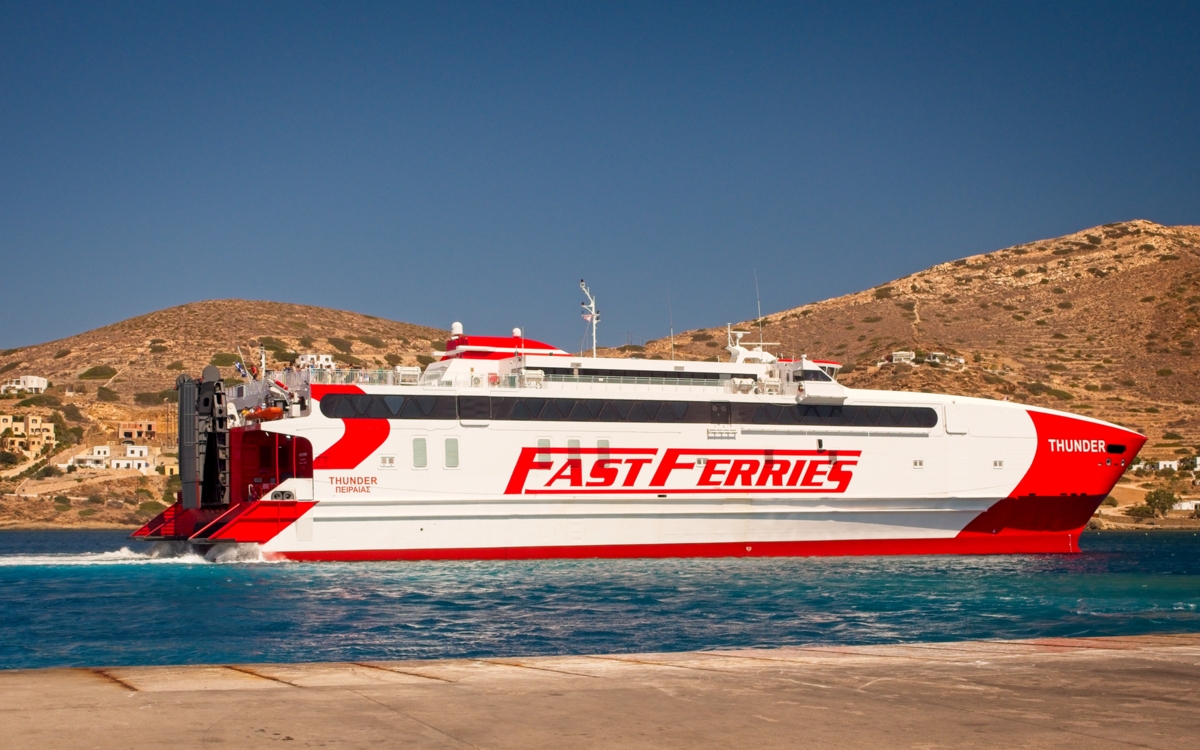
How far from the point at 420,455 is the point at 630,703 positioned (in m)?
22.2

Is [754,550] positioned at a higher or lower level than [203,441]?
lower

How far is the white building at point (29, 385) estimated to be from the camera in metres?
91.2

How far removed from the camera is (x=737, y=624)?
19531 millimetres

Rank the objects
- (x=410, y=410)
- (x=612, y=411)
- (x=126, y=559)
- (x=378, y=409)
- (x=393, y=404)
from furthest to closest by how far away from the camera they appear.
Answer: (x=612, y=411)
(x=126, y=559)
(x=410, y=410)
(x=393, y=404)
(x=378, y=409)

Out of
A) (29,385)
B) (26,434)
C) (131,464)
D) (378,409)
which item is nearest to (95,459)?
(131,464)

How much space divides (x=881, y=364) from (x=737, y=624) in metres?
61.9

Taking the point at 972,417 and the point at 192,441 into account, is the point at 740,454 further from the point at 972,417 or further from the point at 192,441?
the point at 192,441

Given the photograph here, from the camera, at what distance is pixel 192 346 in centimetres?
9569

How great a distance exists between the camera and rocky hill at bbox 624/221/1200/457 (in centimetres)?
7719

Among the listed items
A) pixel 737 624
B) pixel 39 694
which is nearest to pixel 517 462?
pixel 737 624

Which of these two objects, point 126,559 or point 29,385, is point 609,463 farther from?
point 29,385

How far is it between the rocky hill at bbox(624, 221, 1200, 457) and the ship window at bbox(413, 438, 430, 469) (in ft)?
163

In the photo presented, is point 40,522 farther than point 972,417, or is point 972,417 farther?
point 40,522

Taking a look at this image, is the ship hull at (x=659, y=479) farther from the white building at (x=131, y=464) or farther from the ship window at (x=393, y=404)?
the white building at (x=131, y=464)
